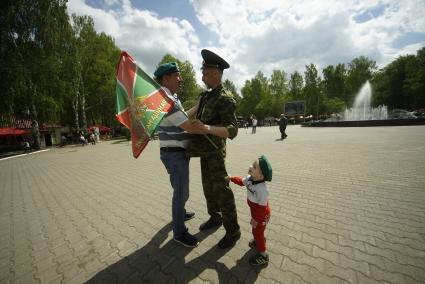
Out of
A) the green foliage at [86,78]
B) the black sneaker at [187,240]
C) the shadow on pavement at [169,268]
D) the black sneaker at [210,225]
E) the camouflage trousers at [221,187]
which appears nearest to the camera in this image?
the shadow on pavement at [169,268]

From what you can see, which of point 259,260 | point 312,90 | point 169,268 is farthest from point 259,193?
point 312,90

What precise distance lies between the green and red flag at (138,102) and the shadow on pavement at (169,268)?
4.62 feet

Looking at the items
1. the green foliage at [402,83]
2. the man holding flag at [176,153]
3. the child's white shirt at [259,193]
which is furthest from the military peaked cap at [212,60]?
the green foliage at [402,83]

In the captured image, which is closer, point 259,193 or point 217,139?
point 259,193

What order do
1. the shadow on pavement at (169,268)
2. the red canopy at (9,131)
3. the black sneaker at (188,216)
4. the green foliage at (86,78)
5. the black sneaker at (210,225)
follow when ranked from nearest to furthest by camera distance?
1. the shadow on pavement at (169,268)
2. the black sneaker at (210,225)
3. the black sneaker at (188,216)
4. the green foliage at (86,78)
5. the red canopy at (9,131)

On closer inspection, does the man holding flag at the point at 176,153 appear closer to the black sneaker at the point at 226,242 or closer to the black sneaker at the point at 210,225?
the black sneaker at the point at 226,242

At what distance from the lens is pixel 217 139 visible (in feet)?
9.13

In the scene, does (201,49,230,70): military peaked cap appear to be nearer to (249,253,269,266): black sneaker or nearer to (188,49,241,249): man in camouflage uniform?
(188,49,241,249): man in camouflage uniform

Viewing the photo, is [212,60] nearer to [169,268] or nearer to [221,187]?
Result: [221,187]

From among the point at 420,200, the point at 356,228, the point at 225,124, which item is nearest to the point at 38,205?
the point at 225,124

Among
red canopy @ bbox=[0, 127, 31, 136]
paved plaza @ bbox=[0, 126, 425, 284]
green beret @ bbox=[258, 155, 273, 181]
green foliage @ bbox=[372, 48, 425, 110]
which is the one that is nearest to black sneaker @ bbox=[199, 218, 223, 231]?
paved plaza @ bbox=[0, 126, 425, 284]

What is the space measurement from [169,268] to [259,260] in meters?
1.03

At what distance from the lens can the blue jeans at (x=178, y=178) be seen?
284cm

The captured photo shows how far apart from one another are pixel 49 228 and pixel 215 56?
13.2 feet
